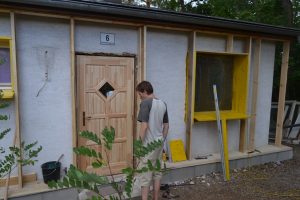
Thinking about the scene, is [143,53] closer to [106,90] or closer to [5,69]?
[106,90]

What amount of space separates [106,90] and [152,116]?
1266 millimetres

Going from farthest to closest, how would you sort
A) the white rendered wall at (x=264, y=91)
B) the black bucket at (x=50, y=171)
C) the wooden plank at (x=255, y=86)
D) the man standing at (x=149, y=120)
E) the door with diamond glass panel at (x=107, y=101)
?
the white rendered wall at (x=264, y=91) → the wooden plank at (x=255, y=86) → the door with diamond glass panel at (x=107, y=101) → the black bucket at (x=50, y=171) → the man standing at (x=149, y=120)

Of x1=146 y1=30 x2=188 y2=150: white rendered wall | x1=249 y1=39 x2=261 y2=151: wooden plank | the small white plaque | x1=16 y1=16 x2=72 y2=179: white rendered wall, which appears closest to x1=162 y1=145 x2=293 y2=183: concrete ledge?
x1=249 y1=39 x2=261 y2=151: wooden plank

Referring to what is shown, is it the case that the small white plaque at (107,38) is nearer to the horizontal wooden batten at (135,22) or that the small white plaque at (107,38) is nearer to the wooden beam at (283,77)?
the horizontal wooden batten at (135,22)

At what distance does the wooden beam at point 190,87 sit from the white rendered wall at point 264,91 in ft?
6.26

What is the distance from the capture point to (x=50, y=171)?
4000 millimetres

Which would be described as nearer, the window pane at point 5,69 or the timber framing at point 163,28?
the timber framing at point 163,28

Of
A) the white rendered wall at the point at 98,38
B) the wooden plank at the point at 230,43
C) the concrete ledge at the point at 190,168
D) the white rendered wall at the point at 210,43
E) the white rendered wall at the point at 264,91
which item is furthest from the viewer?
the white rendered wall at the point at 264,91

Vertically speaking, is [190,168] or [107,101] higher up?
[107,101]

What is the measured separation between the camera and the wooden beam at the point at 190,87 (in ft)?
16.5

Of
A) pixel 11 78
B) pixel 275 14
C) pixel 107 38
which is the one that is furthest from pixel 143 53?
pixel 275 14

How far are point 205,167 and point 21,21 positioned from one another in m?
3.97

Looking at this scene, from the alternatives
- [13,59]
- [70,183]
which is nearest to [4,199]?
[13,59]

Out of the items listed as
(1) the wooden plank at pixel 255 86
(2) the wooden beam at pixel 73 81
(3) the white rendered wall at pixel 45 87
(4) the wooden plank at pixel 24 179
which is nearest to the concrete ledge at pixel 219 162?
(1) the wooden plank at pixel 255 86
